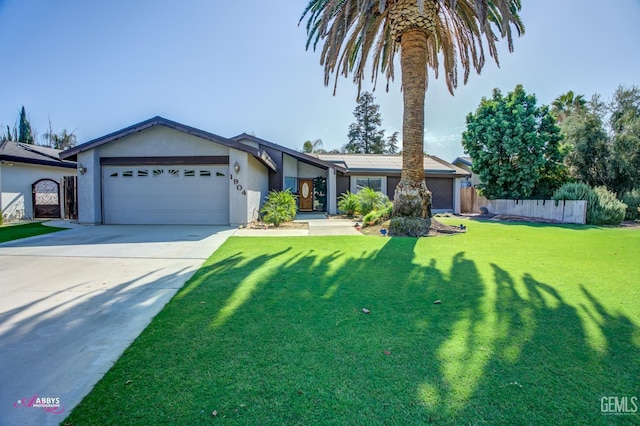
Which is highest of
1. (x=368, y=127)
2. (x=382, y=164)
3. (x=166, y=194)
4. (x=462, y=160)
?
(x=368, y=127)

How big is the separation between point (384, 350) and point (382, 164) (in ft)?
64.9

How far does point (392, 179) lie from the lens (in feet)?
68.8

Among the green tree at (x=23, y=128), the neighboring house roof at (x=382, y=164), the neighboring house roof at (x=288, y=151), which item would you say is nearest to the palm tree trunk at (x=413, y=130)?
the neighboring house roof at (x=288, y=151)

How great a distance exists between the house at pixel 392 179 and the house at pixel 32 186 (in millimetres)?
15160

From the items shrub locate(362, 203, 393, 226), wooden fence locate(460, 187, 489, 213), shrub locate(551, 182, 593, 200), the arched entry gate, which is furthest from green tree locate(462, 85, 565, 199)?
the arched entry gate

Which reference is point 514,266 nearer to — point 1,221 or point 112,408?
point 112,408

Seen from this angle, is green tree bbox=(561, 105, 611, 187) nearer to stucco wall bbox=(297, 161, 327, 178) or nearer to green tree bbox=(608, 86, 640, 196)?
green tree bbox=(608, 86, 640, 196)

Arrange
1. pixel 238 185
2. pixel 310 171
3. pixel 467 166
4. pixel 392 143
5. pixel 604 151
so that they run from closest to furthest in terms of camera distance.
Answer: pixel 238 185 < pixel 604 151 < pixel 310 171 < pixel 467 166 < pixel 392 143

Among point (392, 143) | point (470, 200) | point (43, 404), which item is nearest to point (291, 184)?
point (470, 200)

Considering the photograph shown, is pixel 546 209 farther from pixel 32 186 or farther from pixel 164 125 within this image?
pixel 32 186

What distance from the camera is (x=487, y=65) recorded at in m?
12.1

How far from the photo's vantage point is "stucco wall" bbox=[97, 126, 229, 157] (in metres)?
12.8

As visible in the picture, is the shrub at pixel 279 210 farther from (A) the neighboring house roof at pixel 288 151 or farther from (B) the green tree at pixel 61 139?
(B) the green tree at pixel 61 139

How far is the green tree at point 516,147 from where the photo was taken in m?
16.2
